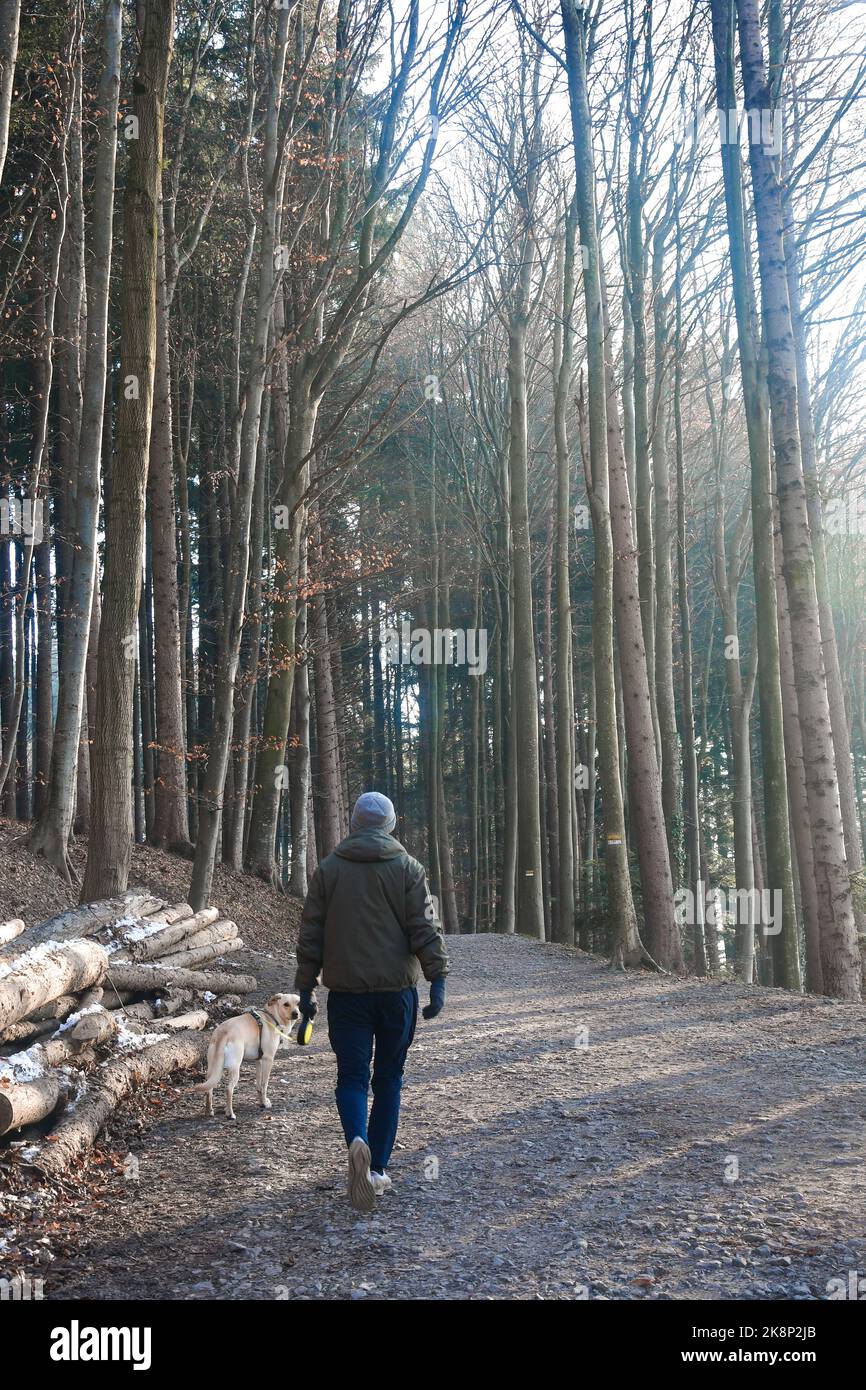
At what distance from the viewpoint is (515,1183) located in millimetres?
5371

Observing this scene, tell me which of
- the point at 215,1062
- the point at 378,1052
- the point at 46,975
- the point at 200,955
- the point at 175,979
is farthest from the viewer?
the point at 200,955

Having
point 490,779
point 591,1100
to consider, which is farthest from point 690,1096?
point 490,779

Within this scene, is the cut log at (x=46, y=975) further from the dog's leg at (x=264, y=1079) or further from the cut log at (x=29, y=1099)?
the dog's leg at (x=264, y=1079)

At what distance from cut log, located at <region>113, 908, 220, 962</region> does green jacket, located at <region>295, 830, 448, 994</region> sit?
392 centimetres

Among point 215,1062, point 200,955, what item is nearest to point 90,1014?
point 215,1062

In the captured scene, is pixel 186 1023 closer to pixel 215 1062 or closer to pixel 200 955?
pixel 215 1062

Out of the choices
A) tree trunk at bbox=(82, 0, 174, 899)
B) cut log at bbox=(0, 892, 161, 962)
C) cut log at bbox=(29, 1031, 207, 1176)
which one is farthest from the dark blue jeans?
tree trunk at bbox=(82, 0, 174, 899)

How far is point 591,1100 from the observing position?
23.1 feet

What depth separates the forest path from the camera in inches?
163

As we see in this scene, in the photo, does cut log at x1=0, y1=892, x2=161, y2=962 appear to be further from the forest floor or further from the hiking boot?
the hiking boot

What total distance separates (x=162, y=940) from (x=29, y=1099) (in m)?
4.19

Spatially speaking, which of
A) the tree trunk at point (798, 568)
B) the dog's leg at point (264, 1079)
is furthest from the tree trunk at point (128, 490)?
the tree trunk at point (798, 568)
